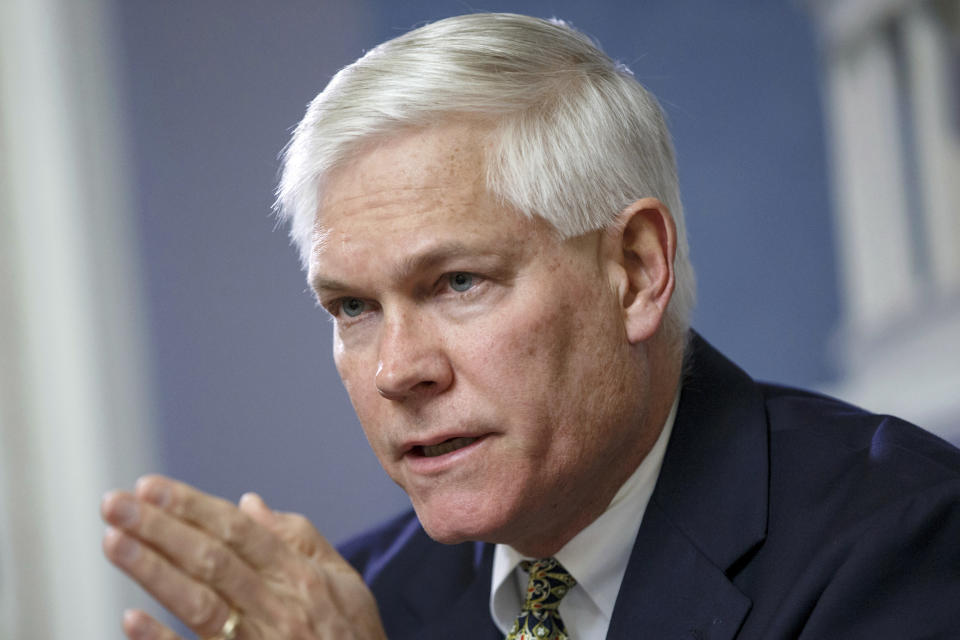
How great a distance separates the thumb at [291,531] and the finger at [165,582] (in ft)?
0.85

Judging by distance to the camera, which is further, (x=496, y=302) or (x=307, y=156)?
(x=307, y=156)

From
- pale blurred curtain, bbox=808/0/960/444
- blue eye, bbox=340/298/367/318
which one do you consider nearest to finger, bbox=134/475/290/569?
blue eye, bbox=340/298/367/318

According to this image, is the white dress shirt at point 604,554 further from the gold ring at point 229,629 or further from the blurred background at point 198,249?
the blurred background at point 198,249

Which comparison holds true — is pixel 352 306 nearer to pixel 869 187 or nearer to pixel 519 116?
pixel 519 116

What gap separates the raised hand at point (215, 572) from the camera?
1320 mm

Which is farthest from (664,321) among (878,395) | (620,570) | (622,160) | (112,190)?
(112,190)

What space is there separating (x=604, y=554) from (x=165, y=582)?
69 centimetres

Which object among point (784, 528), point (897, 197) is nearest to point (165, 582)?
point (784, 528)

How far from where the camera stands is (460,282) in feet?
5.07

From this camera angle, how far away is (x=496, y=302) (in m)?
1.53

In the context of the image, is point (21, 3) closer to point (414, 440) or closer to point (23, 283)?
point (23, 283)

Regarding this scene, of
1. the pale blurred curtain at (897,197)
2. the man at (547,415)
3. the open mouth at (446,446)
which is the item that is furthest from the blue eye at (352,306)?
the pale blurred curtain at (897,197)

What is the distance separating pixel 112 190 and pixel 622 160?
281 centimetres

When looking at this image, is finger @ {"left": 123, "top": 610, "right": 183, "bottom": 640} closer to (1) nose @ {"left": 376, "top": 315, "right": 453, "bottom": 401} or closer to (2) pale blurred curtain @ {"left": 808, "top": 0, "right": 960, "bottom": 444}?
(1) nose @ {"left": 376, "top": 315, "right": 453, "bottom": 401}
